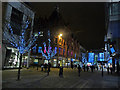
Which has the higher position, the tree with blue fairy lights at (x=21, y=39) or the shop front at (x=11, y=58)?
the tree with blue fairy lights at (x=21, y=39)

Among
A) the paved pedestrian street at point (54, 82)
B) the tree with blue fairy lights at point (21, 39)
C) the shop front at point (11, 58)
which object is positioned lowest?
the paved pedestrian street at point (54, 82)

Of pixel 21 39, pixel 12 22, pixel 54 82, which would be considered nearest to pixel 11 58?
pixel 12 22

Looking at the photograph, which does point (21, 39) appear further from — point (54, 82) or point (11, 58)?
point (11, 58)

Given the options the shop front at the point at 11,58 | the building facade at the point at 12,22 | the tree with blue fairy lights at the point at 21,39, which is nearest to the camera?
the tree with blue fairy lights at the point at 21,39

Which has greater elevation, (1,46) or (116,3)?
(116,3)

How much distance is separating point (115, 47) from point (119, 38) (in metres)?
2.24

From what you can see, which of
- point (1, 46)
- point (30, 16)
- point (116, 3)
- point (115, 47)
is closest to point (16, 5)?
point (30, 16)

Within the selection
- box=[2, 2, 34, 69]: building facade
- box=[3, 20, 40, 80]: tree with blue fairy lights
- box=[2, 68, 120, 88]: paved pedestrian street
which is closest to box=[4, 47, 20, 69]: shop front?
box=[2, 2, 34, 69]: building facade

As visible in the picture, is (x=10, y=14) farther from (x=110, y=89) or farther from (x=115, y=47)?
(x=115, y=47)

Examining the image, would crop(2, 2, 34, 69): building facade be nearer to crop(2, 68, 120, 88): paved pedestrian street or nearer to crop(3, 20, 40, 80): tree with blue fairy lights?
crop(3, 20, 40, 80): tree with blue fairy lights

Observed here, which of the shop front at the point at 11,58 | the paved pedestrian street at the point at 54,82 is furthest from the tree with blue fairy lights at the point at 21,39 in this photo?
the shop front at the point at 11,58

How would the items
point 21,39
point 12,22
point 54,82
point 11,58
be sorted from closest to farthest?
point 54,82 → point 21,39 → point 12,22 → point 11,58

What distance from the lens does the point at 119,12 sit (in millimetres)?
15055

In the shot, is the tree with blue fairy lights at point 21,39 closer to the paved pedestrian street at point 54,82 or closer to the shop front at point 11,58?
the paved pedestrian street at point 54,82
